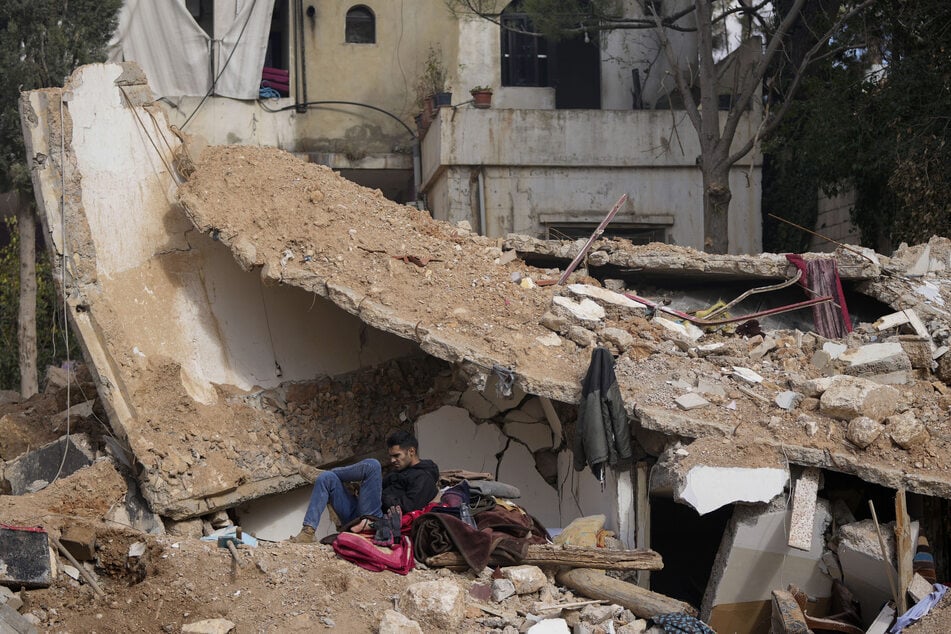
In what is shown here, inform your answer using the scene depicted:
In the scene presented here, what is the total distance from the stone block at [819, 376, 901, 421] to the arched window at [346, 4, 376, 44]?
11.3 metres

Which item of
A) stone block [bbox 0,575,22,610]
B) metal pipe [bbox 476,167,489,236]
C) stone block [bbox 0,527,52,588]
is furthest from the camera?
metal pipe [bbox 476,167,489,236]

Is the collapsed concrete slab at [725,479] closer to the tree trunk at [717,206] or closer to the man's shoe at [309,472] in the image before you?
the man's shoe at [309,472]

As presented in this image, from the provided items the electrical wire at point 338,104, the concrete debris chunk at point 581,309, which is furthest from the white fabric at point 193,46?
the concrete debris chunk at point 581,309

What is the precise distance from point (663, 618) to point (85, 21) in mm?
10163

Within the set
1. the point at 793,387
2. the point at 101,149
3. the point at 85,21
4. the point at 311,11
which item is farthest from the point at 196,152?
the point at 311,11

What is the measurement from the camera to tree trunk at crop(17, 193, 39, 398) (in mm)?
12844

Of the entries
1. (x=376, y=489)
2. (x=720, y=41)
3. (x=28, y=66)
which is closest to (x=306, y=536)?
(x=376, y=489)

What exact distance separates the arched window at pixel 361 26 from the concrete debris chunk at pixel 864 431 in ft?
38.2

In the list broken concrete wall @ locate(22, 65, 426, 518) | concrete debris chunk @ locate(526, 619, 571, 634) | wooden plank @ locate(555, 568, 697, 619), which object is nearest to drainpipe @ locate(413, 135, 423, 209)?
broken concrete wall @ locate(22, 65, 426, 518)

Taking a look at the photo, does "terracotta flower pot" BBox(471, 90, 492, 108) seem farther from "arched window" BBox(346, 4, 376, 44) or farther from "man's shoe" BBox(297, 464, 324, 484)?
"man's shoe" BBox(297, 464, 324, 484)

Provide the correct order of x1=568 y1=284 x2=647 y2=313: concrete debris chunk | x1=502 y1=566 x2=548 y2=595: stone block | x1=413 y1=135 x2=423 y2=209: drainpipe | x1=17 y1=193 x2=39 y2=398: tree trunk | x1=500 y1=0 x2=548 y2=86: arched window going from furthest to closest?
x1=500 y1=0 x2=548 y2=86: arched window < x1=413 y1=135 x2=423 y2=209: drainpipe < x1=17 y1=193 x2=39 y2=398: tree trunk < x1=568 y1=284 x2=647 y2=313: concrete debris chunk < x1=502 y1=566 x2=548 y2=595: stone block

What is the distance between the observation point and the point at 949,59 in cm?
1148

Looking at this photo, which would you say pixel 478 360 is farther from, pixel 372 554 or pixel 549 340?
pixel 372 554

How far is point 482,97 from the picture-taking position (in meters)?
15.5
